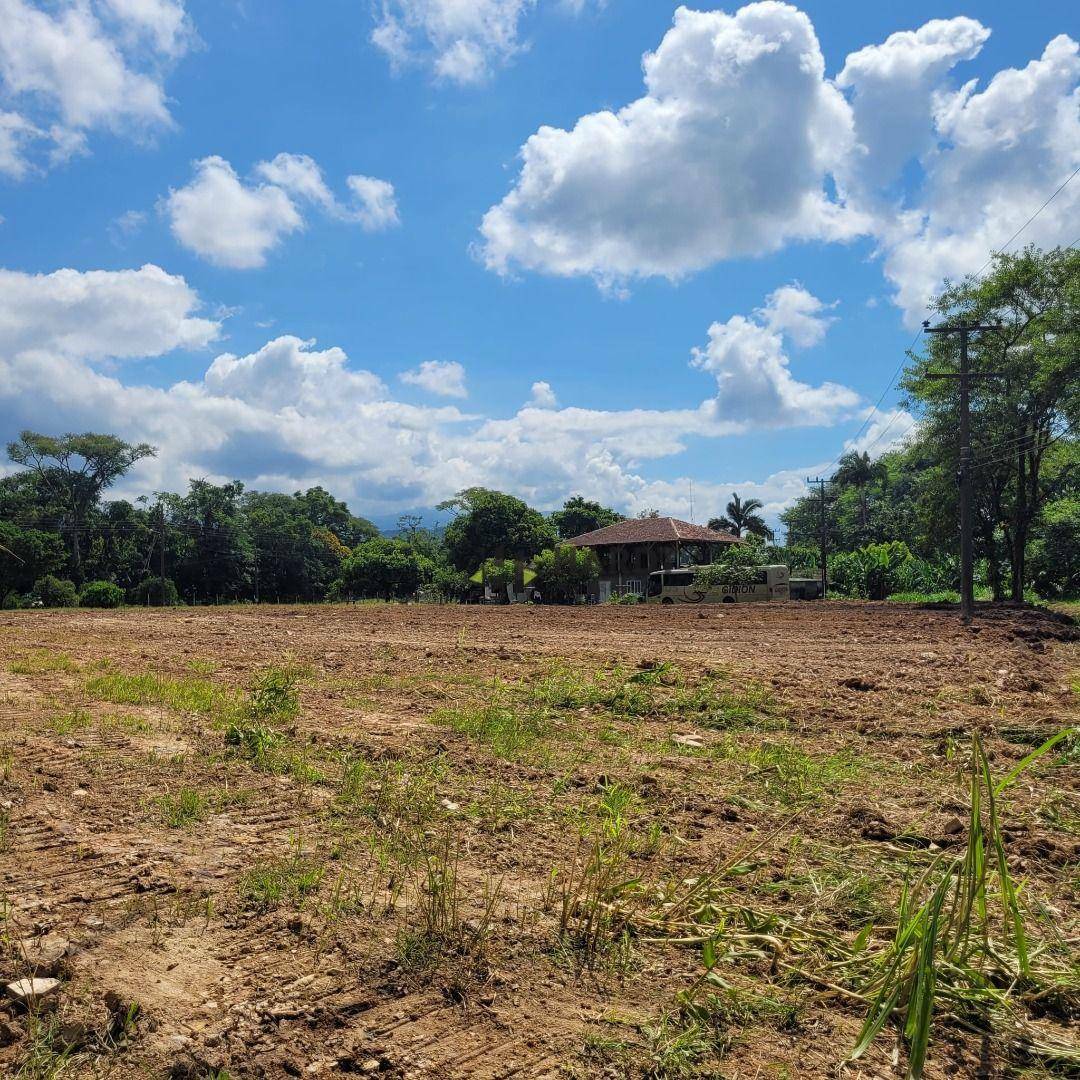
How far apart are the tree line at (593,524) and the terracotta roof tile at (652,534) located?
2686 mm

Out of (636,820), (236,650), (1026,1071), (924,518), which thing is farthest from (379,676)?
(924,518)

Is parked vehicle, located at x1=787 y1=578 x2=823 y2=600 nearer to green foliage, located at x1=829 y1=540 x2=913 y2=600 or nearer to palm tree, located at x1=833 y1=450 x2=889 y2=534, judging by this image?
green foliage, located at x1=829 y1=540 x2=913 y2=600

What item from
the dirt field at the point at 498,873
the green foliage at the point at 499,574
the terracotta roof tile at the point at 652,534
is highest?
the terracotta roof tile at the point at 652,534

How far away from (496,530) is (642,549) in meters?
10.9

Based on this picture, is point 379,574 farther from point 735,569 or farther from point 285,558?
point 735,569

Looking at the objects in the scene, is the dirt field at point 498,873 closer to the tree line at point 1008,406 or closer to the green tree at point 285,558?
the tree line at point 1008,406

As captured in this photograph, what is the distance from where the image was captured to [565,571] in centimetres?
4869

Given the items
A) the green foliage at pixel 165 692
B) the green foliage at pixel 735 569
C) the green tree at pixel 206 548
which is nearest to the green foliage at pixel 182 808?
the green foliage at pixel 165 692

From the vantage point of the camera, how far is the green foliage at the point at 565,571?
48519mm

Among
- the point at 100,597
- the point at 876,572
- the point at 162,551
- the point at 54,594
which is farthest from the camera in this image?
the point at 162,551

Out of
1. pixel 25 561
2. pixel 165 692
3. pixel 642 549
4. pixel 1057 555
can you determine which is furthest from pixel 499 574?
pixel 165 692

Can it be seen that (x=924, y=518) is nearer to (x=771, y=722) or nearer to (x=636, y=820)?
(x=771, y=722)

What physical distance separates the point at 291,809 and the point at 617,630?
1663cm

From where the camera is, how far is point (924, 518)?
33781 mm
